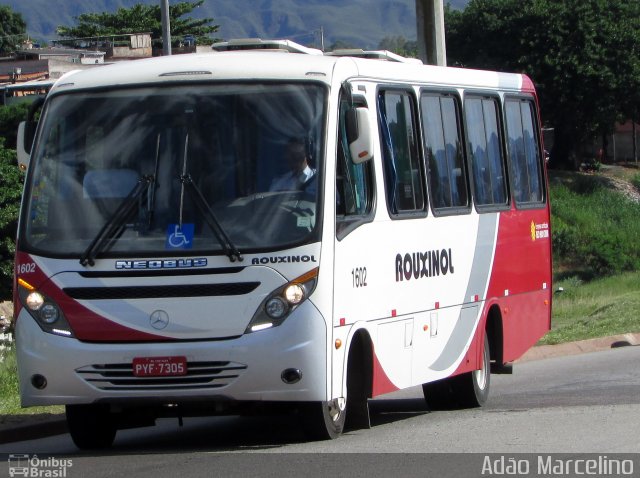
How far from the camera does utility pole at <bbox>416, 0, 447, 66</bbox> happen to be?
20234 millimetres

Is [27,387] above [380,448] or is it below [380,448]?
above

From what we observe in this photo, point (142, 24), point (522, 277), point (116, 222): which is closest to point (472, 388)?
point (522, 277)

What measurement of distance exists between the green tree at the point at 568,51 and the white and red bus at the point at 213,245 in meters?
42.7

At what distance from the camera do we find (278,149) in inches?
370

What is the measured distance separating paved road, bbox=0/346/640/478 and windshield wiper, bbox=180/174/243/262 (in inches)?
56.7

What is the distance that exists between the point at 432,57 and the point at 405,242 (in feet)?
33.3

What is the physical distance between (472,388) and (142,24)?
77.5 m

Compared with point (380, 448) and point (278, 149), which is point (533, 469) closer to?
point (380, 448)

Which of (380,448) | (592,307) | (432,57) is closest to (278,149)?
(380,448)

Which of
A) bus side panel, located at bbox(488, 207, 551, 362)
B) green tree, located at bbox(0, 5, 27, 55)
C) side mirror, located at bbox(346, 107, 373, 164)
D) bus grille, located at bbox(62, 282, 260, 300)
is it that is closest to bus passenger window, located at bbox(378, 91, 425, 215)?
side mirror, located at bbox(346, 107, 373, 164)

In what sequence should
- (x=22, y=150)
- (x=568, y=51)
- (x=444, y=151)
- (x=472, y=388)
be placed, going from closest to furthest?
(x=22, y=150) < (x=444, y=151) < (x=472, y=388) < (x=568, y=51)

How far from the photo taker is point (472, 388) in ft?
41.4

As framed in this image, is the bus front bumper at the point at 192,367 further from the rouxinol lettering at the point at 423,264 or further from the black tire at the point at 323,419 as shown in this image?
the rouxinol lettering at the point at 423,264

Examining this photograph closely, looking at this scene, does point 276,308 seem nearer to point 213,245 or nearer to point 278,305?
point 278,305
